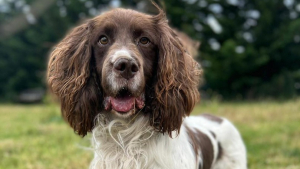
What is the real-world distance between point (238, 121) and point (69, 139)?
418 cm

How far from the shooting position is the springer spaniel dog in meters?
2.94

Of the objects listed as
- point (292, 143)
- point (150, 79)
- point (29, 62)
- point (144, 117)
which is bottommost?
point (29, 62)

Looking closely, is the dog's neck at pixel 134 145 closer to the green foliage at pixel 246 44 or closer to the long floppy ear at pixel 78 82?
the long floppy ear at pixel 78 82

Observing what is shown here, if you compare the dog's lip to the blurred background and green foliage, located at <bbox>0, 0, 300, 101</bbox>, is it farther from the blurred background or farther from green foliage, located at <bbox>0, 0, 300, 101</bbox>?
green foliage, located at <bbox>0, 0, 300, 101</bbox>

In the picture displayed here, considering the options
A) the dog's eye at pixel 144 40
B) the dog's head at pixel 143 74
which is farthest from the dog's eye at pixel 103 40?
the dog's eye at pixel 144 40

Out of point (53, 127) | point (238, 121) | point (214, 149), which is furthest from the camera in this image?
point (238, 121)

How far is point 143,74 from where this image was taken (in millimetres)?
2801

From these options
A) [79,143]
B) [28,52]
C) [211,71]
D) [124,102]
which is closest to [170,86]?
[124,102]

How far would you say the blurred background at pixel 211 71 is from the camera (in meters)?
5.72

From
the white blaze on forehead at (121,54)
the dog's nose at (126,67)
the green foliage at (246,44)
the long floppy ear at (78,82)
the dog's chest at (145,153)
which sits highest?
the white blaze on forehead at (121,54)

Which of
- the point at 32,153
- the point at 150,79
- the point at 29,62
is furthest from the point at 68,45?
the point at 29,62

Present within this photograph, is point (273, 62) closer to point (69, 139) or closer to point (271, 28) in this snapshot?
point (271, 28)

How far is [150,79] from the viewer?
3.06 m

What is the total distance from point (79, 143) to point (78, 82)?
10.6 ft
